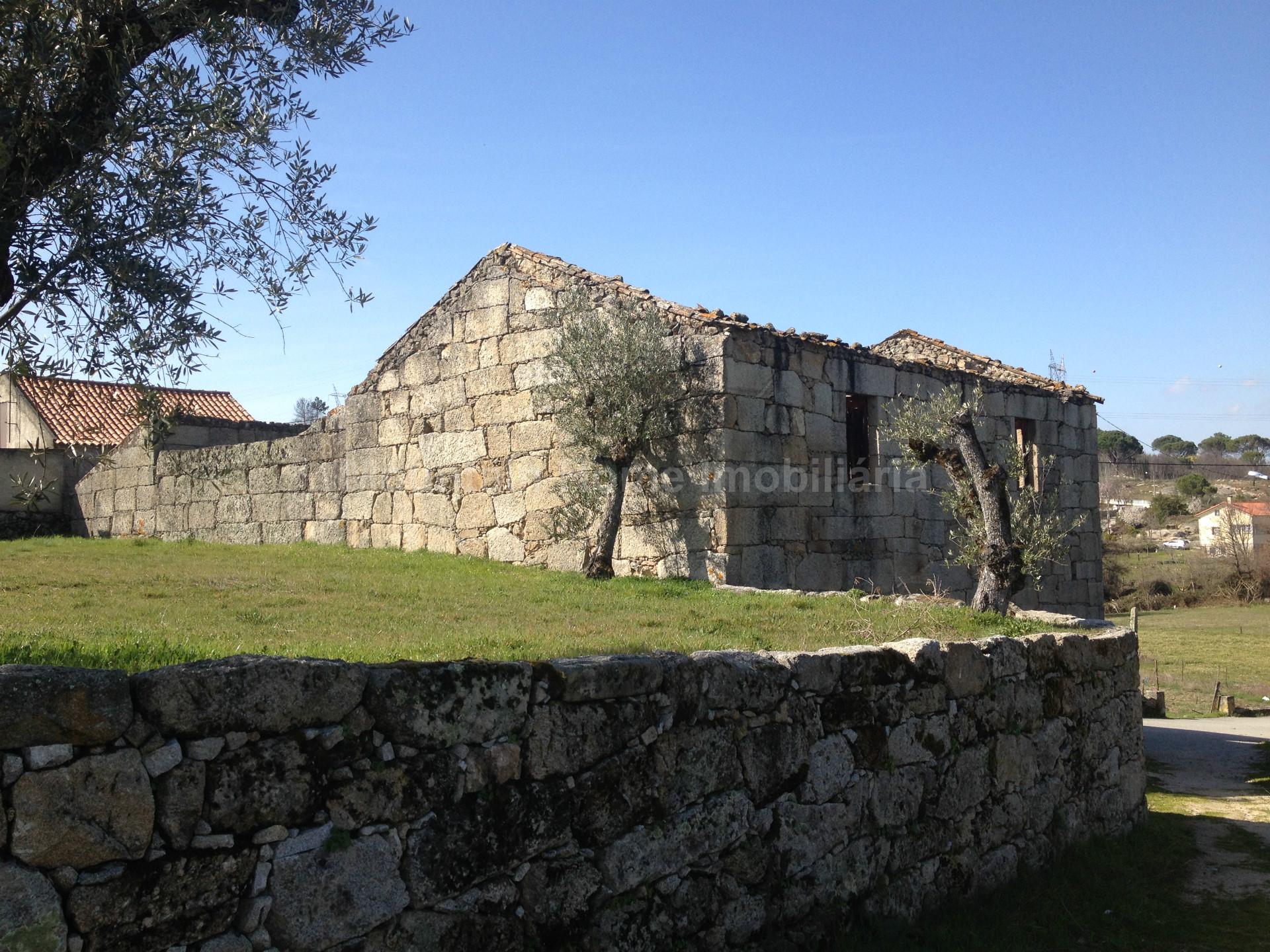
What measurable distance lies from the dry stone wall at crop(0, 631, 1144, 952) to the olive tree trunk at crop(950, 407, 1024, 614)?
2.89m

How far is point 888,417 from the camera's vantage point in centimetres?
1358

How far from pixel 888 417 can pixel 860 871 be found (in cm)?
871

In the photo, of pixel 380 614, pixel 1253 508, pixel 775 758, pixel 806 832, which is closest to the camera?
pixel 775 758

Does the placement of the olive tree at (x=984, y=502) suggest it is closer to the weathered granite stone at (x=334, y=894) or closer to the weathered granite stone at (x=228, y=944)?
the weathered granite stone at (x=334, y=894)

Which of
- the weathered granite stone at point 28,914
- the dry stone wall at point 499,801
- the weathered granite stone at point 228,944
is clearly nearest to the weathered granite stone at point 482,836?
the dry stone wall at point 499,801

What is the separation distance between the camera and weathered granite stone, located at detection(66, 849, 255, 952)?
3.00 metres

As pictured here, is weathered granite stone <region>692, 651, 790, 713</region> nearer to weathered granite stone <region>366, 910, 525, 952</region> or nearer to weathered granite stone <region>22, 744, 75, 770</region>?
weathered granite stone <region>366, 910, 525, 952</region>

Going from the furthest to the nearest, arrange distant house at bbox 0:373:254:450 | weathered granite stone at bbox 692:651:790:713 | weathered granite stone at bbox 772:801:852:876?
distant house at bbox 0:373:254:450, weathered granite stone at bbox 772:801:852:876, weathered granite stone at bbox 692:651:790:713

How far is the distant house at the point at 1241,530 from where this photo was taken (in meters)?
40.2

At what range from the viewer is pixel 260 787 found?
11.0 feet

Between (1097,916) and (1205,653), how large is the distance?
74.8 feet

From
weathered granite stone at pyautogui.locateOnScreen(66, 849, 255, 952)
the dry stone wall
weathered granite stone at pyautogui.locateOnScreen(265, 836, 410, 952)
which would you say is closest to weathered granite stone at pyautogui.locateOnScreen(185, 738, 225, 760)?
the dry stone wall

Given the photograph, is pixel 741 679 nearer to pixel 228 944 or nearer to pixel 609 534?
pixel 228 944

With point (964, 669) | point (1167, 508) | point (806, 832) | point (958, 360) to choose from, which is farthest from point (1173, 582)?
point (806, 832)
